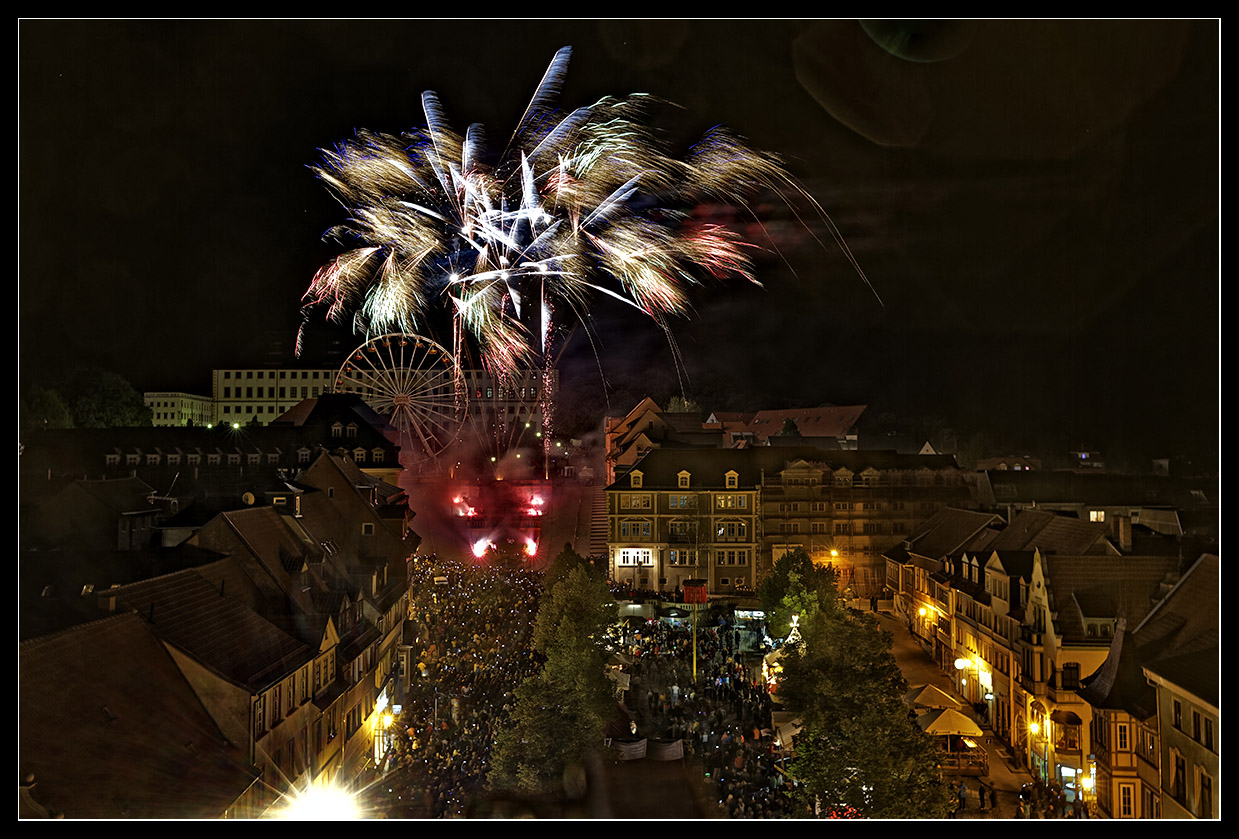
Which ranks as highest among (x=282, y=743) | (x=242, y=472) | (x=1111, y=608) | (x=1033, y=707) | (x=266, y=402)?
(x=266, y=402)

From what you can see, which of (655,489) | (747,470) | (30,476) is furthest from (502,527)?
(30,476)

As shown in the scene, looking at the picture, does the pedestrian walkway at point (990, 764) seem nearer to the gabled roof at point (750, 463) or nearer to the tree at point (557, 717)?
the tree at point (557, 717)

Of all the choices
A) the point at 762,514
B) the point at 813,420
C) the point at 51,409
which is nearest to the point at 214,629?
the point at 51,409

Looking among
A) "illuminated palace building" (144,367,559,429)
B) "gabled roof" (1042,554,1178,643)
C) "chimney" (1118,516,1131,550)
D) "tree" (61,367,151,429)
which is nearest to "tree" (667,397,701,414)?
"illuminated palace building" (144,367,559,429)

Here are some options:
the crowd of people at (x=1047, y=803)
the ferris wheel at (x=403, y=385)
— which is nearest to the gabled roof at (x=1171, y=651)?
the crowd of people at (x=1047, y=803)

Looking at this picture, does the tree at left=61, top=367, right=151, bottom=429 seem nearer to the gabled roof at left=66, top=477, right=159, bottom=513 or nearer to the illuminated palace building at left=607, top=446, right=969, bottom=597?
the gabled roof at left=66, top=477, right=159, bottom=513

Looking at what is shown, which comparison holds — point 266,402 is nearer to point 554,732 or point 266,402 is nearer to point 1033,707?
point 554,732

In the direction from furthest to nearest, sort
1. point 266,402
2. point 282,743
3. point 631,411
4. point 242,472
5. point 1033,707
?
point 631,411, point 266,402, point 242,472, point 1033,707, point 282,743

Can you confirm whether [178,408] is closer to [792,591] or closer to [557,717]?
[557,717]
